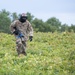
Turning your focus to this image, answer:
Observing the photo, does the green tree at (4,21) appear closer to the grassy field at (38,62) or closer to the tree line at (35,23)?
the tree line at (35,23)

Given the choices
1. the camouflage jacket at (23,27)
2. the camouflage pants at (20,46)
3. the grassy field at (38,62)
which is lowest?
the grassy field at (38,62)

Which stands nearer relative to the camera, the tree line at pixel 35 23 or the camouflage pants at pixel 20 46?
the camouflage pants at pixel 20 46

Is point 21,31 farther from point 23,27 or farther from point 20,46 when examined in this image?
point 20,46

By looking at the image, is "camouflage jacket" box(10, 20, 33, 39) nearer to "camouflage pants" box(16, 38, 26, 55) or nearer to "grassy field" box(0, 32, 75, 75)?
"camouflage pants" box(16, 38, 26, 55)

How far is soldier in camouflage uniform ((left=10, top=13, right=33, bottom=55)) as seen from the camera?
17.2 m

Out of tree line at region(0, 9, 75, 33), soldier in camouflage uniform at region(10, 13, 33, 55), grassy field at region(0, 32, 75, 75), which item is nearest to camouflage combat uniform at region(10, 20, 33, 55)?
soldier in camouflage uniform at region(10, 13, 33, 55)

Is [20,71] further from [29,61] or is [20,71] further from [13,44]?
[13,44]

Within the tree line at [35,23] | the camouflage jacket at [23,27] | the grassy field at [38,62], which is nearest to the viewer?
the grassy field at [38,62]

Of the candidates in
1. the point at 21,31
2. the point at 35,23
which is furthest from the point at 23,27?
the point at 35,23

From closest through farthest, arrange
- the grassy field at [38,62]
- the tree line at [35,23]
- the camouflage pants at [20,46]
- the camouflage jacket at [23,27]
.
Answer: the grassy field at [38,62], the camouflage pants at [20,46], the camouflage jacket at [23,27], the tree line at [35,23]

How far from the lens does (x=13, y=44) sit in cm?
2155

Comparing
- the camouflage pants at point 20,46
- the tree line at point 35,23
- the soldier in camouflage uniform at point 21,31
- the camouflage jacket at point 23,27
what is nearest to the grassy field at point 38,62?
the camouflage pants at point 20,46

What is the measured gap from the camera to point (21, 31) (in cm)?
1748

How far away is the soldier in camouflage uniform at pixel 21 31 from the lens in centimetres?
1716
